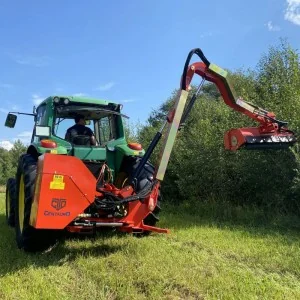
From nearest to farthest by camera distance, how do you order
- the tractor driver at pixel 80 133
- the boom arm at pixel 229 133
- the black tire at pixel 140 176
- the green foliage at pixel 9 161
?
the boom arm at pixel 229 133, the black tire at pixel 140 176, the tractor driver at pixel 80 133, the green foliage at pixel 9 161

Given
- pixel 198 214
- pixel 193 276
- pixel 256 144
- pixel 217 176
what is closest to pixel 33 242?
pixel 193 276

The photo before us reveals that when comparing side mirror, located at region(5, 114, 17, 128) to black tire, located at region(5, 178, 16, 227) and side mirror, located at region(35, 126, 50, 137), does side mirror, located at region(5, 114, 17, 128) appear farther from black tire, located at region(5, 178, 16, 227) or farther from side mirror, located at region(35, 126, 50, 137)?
side mirror, located at region(35, 126, 50, 137)

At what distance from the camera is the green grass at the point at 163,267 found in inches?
155

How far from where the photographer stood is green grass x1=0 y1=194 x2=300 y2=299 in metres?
3.94

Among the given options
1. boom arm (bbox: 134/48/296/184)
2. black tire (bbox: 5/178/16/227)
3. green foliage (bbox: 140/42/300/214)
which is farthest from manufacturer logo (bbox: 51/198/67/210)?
green foliage (bbox: 140/42/300/214)

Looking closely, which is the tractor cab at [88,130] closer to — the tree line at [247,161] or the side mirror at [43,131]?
the side mirror at [43,131]

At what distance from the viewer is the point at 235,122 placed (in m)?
10.1

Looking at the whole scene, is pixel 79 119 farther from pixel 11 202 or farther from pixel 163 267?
pixel 163 267

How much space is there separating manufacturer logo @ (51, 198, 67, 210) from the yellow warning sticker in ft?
0.45

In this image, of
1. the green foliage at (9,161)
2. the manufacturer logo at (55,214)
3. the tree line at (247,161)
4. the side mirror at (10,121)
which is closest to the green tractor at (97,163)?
the manufacturer logo at (55,214)

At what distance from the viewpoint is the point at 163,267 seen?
14.9 feet

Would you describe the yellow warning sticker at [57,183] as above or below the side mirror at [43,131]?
below

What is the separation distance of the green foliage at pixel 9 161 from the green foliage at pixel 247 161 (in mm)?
35624

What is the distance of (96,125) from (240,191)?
435cm
